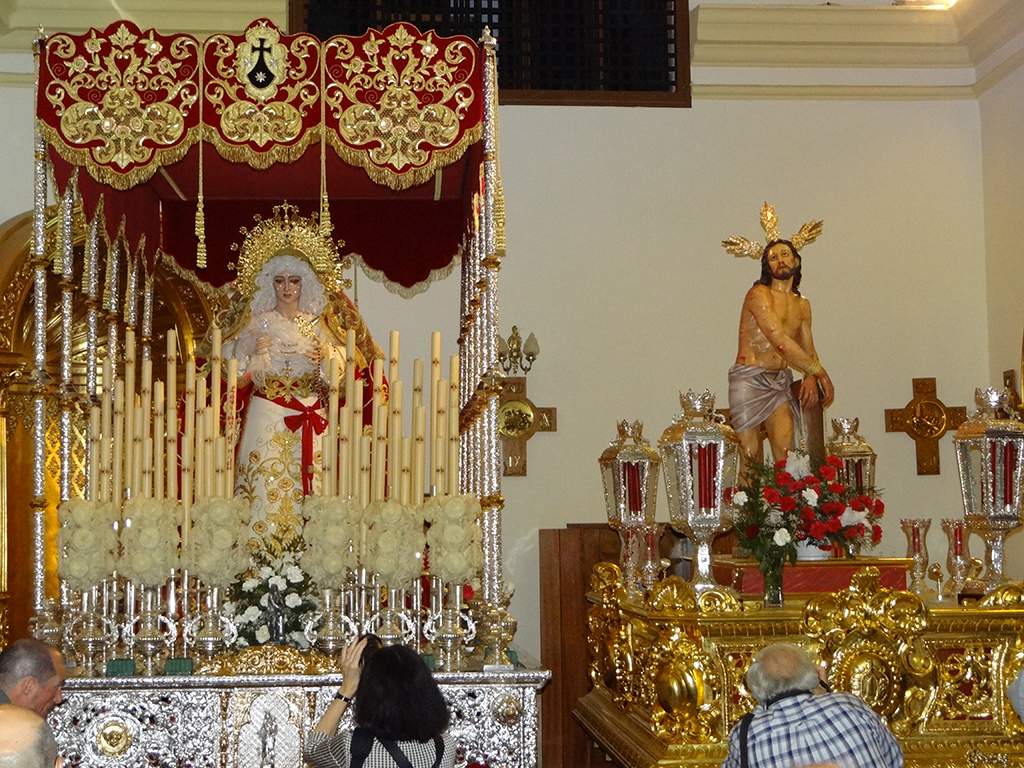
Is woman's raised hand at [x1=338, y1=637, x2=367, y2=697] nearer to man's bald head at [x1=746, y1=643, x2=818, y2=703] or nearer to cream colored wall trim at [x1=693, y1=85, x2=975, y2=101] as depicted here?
man's bald head at [x1=746, y1=643, x2=818, y2=703]

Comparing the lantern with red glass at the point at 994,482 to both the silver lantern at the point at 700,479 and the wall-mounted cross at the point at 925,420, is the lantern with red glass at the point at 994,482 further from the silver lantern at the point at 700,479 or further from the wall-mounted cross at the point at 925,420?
the wall-mounted cross at the point at 925,420

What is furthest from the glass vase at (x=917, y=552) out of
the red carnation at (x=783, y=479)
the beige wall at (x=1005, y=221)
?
the beige wall at (x=1005, y=221)

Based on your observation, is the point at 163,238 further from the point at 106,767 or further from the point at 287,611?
the point at 106,767

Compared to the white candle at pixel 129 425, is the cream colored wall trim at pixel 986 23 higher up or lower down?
higher up

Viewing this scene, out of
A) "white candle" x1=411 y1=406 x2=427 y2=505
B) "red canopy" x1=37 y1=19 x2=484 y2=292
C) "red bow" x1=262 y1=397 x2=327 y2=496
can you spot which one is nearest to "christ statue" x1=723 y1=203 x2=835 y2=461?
"red bow" x1=262 y1=397 x2=327 y2=496

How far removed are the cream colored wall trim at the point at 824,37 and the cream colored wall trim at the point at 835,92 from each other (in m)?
0.17

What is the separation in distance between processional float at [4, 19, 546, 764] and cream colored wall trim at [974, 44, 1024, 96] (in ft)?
15.3

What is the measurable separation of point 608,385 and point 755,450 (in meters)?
1.89

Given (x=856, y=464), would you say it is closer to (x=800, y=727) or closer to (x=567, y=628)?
(x=567, y=628)

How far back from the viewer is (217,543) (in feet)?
19.1

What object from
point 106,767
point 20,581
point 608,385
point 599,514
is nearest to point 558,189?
point 608,385

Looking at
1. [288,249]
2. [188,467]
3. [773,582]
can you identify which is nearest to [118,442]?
[188,467]

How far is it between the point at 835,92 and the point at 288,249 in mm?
4657

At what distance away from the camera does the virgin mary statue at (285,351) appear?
711cm
